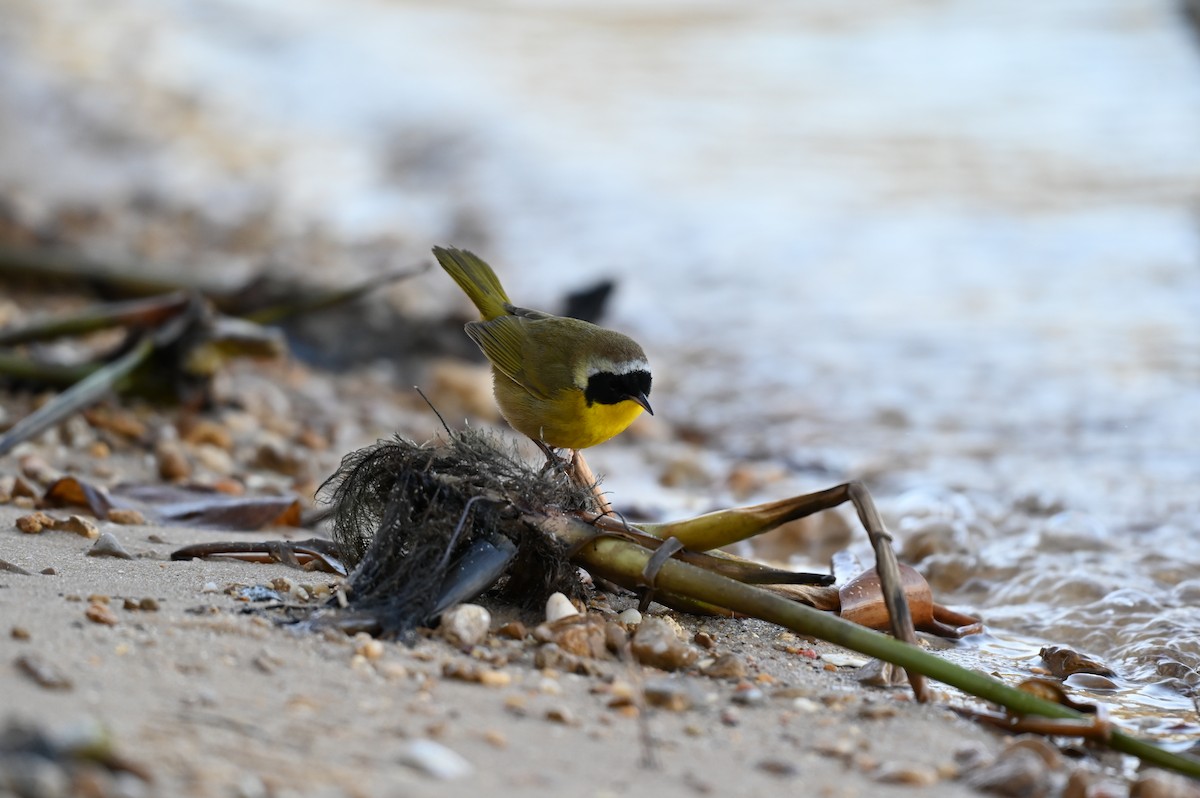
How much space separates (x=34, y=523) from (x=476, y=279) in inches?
76.7

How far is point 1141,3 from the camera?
744 inches

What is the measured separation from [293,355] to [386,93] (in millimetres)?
11068

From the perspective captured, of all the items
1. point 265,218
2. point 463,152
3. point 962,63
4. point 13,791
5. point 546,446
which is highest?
point 962,63

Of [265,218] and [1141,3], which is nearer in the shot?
[265,218]

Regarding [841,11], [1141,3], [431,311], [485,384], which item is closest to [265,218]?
[431,311]

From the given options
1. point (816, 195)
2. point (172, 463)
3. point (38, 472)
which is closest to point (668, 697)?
point (38, 472)

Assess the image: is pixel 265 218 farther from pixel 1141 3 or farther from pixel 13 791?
pixel 1141 3

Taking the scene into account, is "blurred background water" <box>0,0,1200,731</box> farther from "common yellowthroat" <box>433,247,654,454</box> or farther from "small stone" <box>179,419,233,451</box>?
"small stone" <box>179,419,233,451</box>

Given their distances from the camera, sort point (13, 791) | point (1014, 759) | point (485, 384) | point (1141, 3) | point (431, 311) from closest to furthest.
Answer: point (13, 791), point (1014, 759), point (485, 384), point (431, 311), point (1141, 3)

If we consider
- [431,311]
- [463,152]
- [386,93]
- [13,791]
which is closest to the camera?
[13,791]

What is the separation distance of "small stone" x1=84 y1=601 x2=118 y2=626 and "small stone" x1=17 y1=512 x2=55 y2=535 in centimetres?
103

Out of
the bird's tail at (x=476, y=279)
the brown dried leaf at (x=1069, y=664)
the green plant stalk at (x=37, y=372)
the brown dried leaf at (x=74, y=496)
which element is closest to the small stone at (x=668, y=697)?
the brown dried leaf at (x=1069, y=664)

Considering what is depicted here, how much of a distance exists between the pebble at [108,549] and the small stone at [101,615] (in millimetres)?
780

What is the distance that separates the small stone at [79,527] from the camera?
11.2 ft
